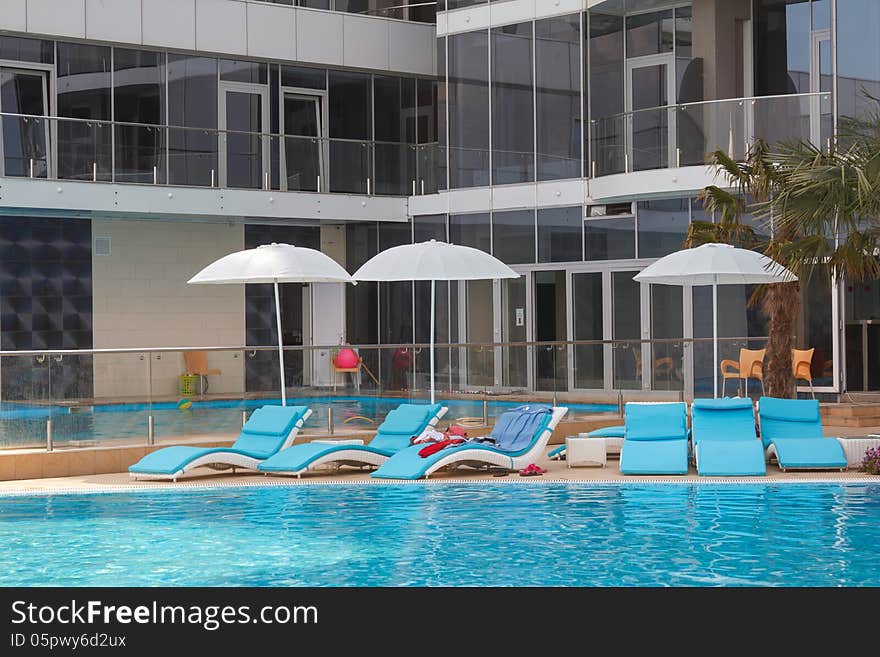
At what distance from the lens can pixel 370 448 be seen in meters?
16.6

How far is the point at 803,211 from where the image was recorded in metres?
16.4

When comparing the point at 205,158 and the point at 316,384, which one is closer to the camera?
the point at 316,384

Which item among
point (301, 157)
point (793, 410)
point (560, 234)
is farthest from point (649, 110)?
point (793, 410)

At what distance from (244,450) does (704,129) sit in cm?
1094

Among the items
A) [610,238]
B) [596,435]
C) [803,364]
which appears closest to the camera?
[596,435]

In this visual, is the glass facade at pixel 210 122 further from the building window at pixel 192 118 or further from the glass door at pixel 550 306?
the glass door at pixel 550 306

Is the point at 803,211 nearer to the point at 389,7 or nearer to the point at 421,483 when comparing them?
the point at 421,483

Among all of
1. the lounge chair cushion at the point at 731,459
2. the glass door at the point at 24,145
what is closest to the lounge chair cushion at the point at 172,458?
the lounge chair cushion at the point at 731,459

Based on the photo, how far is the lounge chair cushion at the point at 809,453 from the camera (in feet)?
52.6

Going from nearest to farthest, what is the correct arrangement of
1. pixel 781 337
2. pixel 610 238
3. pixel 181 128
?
pixel 781 337 < pixel 610 238 < pixel 181 128

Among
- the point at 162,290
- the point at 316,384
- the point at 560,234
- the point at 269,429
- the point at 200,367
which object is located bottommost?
the point at 269,429

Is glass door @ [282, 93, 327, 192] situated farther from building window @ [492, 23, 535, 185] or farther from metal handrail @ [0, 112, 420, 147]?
building window @ [492, 23, 535, 185]

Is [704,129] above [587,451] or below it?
above
